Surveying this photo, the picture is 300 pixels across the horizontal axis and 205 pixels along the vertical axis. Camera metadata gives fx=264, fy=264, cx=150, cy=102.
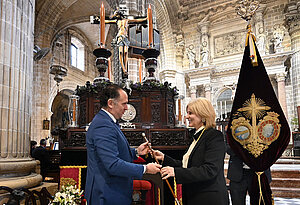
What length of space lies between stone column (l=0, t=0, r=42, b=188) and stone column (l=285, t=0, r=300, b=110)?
12628mm

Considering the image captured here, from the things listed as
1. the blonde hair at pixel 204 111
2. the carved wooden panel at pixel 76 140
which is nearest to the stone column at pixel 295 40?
the carved wooden panel at pixel 76 140

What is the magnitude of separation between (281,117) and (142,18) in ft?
10.6

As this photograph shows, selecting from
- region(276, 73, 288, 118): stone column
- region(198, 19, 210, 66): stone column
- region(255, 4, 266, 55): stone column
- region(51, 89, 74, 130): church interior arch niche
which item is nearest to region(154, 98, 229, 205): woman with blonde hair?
region(276, 73, 288, 118): stone column

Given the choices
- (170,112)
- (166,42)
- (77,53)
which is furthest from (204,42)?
(170,112)

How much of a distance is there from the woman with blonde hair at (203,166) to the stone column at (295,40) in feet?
41.3

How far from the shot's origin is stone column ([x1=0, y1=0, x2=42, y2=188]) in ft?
9.96

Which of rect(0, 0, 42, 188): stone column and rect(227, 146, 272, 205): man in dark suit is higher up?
rect(0, 0, 42, 188): stone column

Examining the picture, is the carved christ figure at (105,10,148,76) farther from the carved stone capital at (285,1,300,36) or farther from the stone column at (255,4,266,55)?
the carved stone capital at (285,1,300,36)

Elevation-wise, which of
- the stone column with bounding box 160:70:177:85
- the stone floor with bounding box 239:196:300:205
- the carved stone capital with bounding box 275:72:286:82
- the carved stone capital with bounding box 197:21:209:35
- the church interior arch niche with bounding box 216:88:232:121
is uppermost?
the carved stone capital with bounding box 197:21:209:35

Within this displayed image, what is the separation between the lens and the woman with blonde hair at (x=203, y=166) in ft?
5.82

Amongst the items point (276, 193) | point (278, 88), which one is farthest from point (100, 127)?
point (278, 88)

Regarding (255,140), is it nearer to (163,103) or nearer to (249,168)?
(249,168)

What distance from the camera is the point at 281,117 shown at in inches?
111

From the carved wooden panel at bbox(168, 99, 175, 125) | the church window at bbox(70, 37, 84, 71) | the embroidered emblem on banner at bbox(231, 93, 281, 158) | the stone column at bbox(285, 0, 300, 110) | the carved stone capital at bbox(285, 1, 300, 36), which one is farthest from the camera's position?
the church window at bbox(70, 37, 84, 71)
